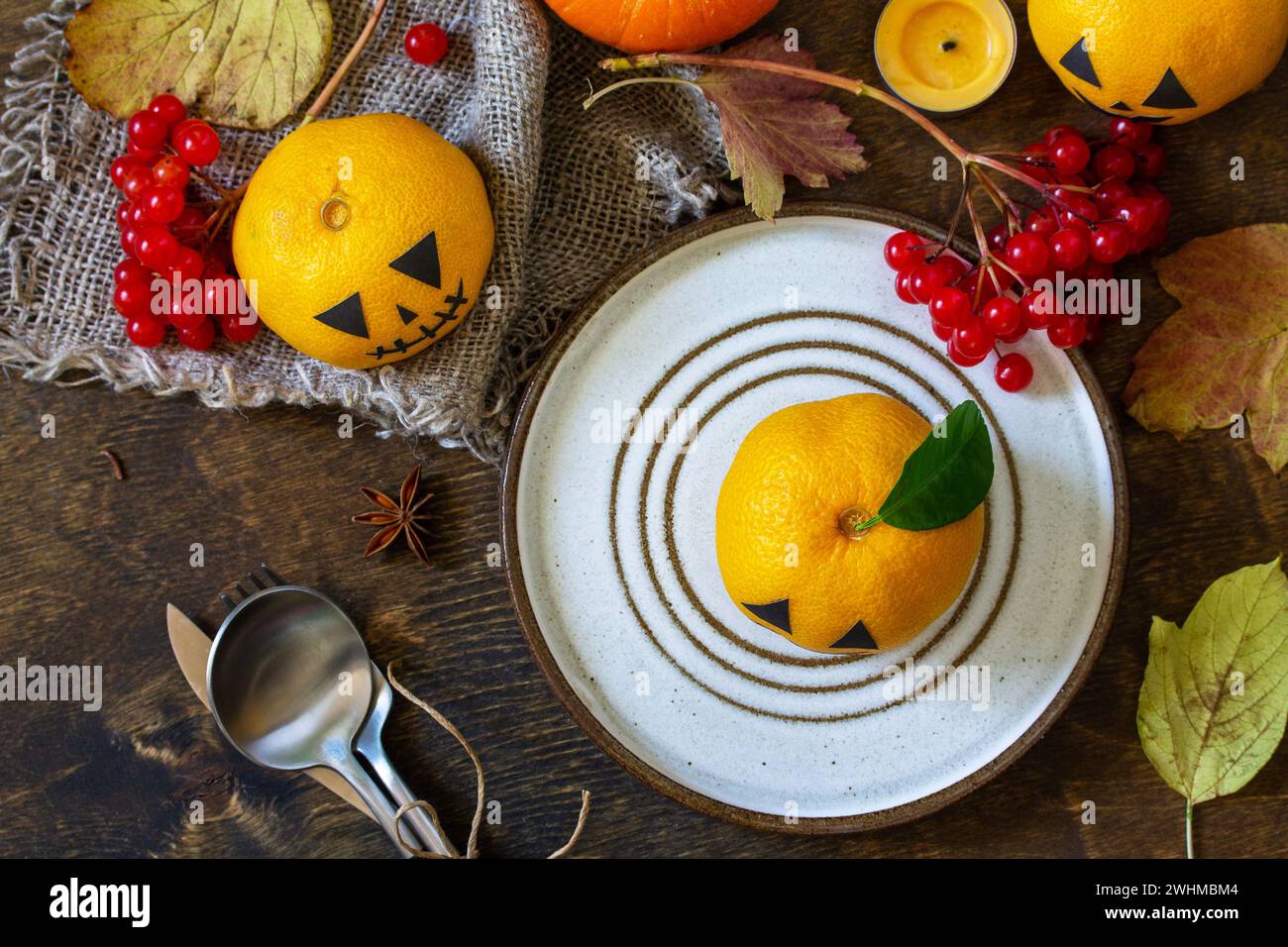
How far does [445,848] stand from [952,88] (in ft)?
2.98

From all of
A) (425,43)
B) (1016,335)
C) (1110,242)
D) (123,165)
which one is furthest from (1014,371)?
(123,165)

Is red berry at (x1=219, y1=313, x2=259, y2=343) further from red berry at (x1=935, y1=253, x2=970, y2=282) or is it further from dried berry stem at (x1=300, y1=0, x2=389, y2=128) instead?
red berry at (x1=935, y1=253, x2=970, y2=282)

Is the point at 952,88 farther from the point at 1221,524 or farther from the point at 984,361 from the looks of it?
the point at 1221,524

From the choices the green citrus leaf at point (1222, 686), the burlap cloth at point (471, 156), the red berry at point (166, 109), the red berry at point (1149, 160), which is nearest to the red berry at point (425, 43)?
the burlap cloth at point (471, 156)

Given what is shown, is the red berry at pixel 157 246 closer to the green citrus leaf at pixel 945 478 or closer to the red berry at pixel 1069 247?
the green citrus leaf at pixel 945 478

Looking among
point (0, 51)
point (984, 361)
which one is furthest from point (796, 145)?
point (0, 51)

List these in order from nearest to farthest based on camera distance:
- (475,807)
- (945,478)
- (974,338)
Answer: (945,478) → (974,338) → (475,807)

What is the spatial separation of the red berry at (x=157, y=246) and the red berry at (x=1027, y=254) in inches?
30.6

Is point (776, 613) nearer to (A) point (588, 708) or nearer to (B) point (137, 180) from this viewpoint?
(A) point (588, 708)

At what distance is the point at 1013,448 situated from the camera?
1003 millimetres

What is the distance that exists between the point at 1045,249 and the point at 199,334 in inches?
31.8

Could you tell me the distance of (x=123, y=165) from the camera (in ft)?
3.23

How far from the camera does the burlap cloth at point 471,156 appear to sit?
101 centimetres

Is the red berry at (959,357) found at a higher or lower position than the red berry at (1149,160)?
lower
